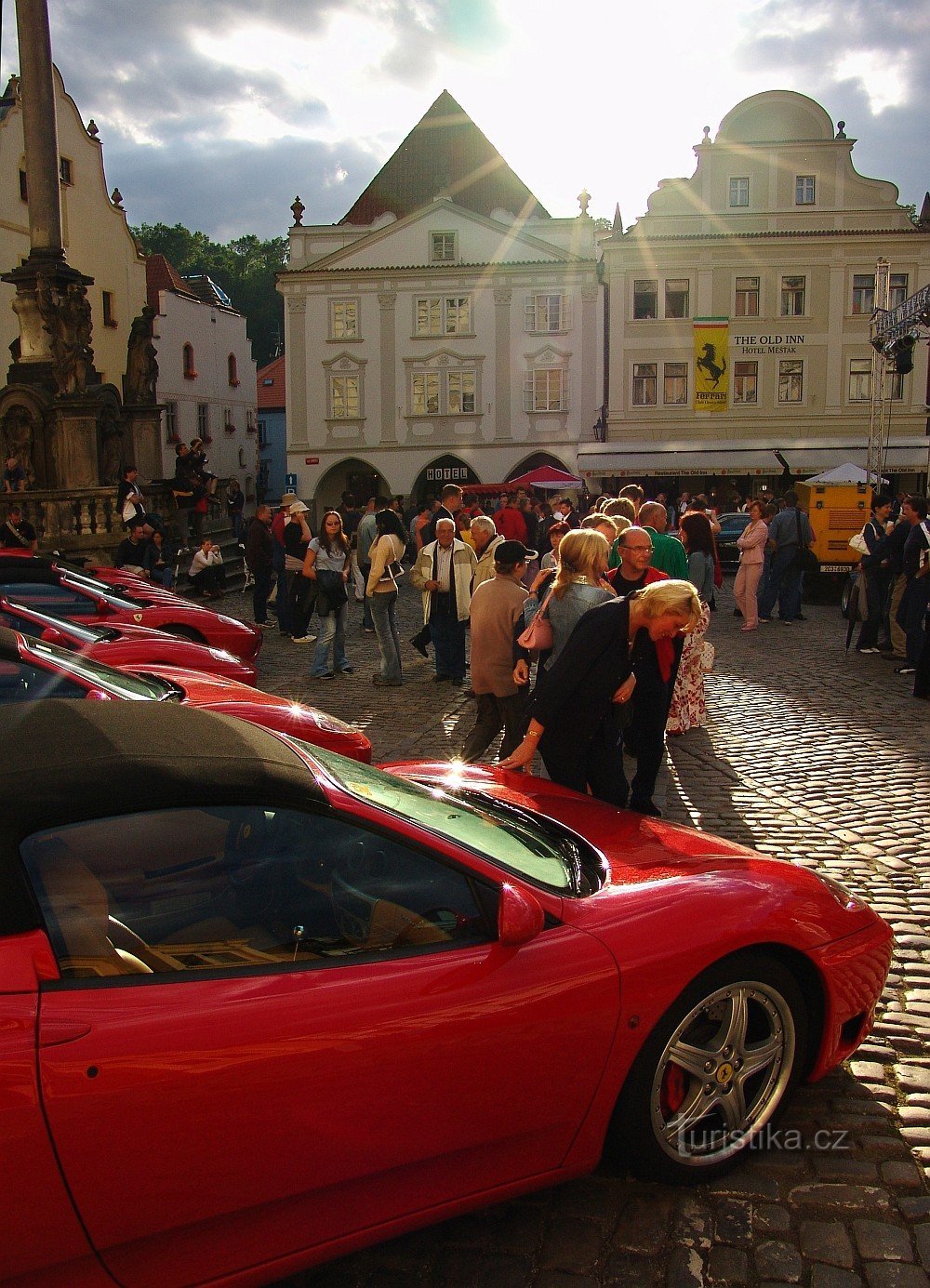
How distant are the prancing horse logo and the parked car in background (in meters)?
16.5

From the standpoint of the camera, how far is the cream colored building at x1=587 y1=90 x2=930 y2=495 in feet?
146

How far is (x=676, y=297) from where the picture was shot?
45281mm

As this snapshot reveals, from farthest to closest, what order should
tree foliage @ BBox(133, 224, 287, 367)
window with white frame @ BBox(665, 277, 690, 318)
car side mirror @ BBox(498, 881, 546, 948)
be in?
1. tree foliage @ BBox(133, 224, 287, 367)
2. window with white frame @ BBox(665, 277, 690, 318)
3. car side mirror @ BBox(498, 881, 546, 948)

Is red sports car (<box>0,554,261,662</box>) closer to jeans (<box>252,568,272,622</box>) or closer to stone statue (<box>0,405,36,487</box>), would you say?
jeans (<box>252,568,272,622</box>)

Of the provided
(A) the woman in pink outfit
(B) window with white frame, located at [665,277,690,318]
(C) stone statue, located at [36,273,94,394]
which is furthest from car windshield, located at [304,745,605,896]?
(B) window with white frame, located at [665,277,690,318]

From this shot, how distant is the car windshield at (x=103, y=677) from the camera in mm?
6801

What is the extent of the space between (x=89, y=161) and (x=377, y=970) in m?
44.0

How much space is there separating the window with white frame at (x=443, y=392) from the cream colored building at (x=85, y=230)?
36.8 ft

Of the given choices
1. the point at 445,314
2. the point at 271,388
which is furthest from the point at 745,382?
the point at 271,388

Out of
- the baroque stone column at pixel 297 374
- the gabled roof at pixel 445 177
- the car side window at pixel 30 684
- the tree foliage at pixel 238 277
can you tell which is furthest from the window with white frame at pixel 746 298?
the tree foliage at pixel 238 277

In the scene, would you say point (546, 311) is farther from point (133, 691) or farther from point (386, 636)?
point (133, 691)

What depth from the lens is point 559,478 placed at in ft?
131

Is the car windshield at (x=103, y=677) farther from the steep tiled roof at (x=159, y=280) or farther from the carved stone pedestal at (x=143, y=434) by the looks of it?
the steep tiled roof at (x=159, y=280)

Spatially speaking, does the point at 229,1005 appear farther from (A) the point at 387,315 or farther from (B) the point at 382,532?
(A) the point at 387,315
